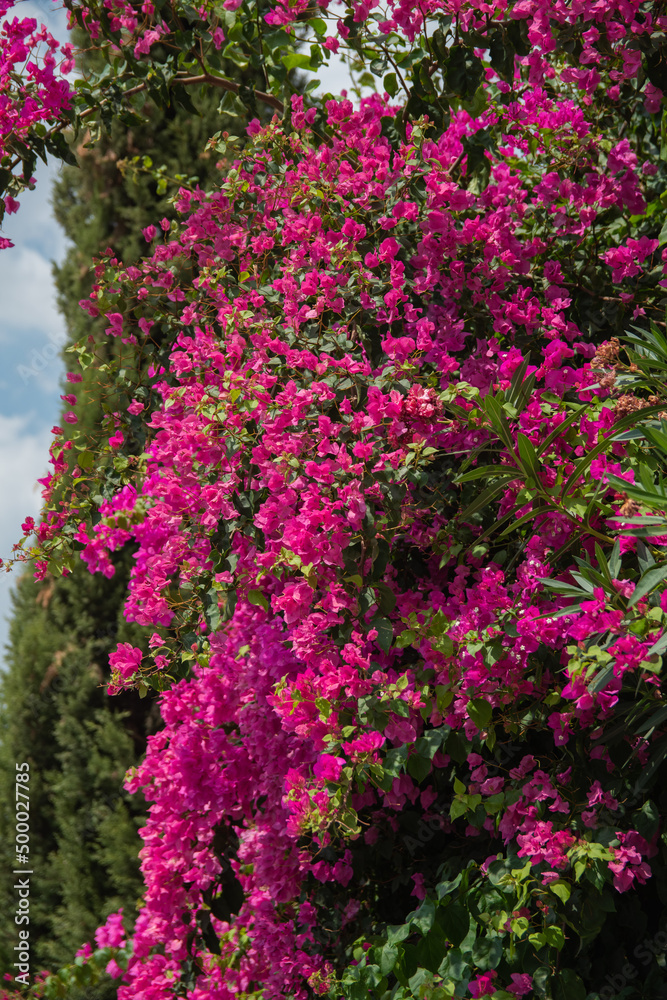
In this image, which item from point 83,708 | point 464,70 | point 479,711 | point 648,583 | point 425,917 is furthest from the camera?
point 83,708

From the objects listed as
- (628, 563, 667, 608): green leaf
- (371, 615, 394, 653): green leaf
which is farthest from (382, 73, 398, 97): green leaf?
(628, 563, 667, 608): green leaf

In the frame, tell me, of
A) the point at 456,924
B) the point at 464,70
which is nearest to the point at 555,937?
the point at 456,924

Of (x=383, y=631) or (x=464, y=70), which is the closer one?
(x=383, y=631)

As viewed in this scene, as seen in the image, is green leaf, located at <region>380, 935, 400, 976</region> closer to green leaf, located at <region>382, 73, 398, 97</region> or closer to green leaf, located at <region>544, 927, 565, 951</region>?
green leaf, located at <region>544, 927, 565, 951</region>

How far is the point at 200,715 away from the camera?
2.60 m

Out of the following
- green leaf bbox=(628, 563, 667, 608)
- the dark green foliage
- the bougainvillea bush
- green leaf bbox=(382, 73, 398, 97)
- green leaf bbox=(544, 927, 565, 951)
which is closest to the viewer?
green leaf bbox=(628, 563, 667, 608)

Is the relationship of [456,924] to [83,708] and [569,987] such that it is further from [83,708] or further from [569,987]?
[83,708]

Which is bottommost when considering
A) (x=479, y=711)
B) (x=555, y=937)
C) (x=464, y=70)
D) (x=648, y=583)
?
(x=555, y=937)

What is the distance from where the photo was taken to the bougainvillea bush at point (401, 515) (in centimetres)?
175

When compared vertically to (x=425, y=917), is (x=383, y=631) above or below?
above

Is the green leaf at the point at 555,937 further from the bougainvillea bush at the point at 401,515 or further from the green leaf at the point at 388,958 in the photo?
the green leaf at the point at 388,958

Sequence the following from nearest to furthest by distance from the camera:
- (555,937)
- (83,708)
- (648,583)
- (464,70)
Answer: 1. (648,583)
2. (555,937)
3. (464,70)
4. (83,708)

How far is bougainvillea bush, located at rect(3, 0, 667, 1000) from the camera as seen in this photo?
5.76 ft

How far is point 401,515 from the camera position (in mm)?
1968
